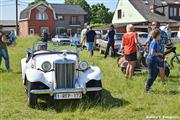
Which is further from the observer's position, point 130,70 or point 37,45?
point 130,70

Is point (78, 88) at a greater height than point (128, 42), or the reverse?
point (128, 42)

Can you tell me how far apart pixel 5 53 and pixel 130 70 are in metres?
5.17

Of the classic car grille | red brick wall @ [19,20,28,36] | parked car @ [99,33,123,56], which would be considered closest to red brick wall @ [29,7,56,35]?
red brick wall @ [19,20,28,36]

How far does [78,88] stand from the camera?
8602 millimetres

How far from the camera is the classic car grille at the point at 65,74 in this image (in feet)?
28.6

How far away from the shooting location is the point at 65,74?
880 centimetres

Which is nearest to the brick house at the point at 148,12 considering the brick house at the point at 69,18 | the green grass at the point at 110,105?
the brick house at the point at 69,18

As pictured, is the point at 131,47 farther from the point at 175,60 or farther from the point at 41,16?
the point at 41,16

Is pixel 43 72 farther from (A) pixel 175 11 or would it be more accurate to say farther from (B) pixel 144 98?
(A) pixel 175 11

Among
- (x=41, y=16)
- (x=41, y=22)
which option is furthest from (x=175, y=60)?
(x=41, y=16)

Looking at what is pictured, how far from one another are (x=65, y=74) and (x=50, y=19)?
225 feet

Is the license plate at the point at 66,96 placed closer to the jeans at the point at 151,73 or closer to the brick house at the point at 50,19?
the jeans at the point at 151,73

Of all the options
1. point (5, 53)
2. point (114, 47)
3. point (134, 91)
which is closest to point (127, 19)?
point (114, 47)

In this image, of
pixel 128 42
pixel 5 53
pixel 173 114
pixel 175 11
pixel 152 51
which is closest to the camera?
pixel 173 114
